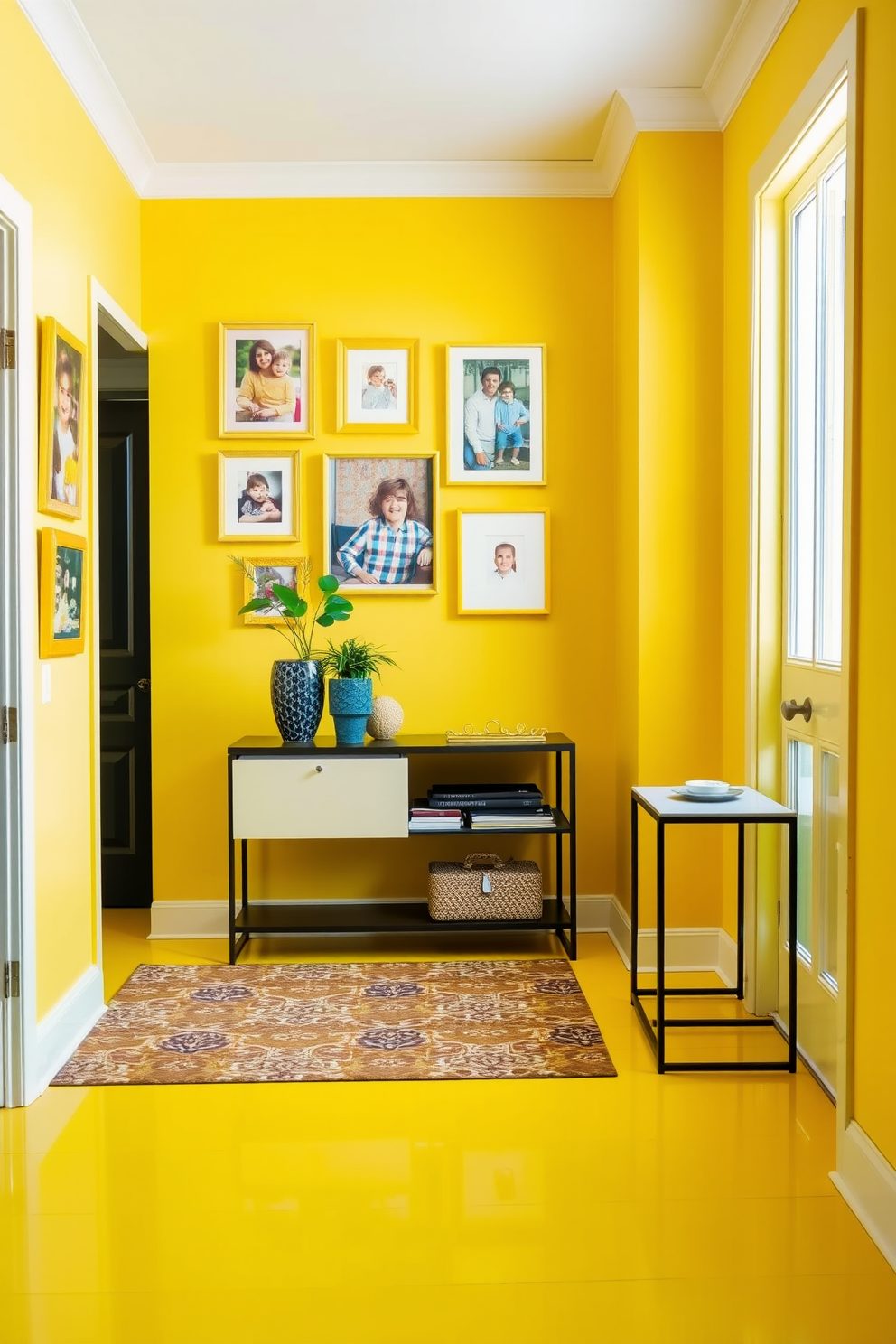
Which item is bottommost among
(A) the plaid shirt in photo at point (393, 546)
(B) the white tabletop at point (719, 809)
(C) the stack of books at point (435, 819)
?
(C) the stack of books at point (435, 819)

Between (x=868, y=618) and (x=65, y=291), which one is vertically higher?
(x=65, y=291)

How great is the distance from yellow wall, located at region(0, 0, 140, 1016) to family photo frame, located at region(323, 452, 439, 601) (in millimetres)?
1080

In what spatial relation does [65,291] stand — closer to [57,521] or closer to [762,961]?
[57,521]

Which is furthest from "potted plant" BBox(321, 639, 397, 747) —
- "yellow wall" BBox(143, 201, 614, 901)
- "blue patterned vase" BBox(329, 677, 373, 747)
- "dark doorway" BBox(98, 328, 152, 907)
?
"dark doorway" BBox(98, 328, 152, 907)

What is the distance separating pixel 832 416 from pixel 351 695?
192cm

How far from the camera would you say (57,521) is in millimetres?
3162

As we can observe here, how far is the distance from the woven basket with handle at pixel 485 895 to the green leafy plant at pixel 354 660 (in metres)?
0.82

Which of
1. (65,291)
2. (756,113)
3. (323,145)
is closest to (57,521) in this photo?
(65,291)

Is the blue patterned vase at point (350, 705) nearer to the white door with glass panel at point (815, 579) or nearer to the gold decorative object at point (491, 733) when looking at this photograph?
the gold decorative object at point (491, 733)

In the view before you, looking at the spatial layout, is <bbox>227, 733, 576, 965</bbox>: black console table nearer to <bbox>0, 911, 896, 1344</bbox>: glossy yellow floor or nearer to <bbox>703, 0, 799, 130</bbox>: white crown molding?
<bbox>0, 911, 896, 1344</bbox>: glossy yellow floor

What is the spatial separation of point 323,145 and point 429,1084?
3.34m

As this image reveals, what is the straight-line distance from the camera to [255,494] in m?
4.25

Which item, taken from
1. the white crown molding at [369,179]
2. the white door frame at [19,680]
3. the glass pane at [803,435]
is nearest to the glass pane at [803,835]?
the glass pane at [803,435]

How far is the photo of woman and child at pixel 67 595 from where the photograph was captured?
3.10 meters
